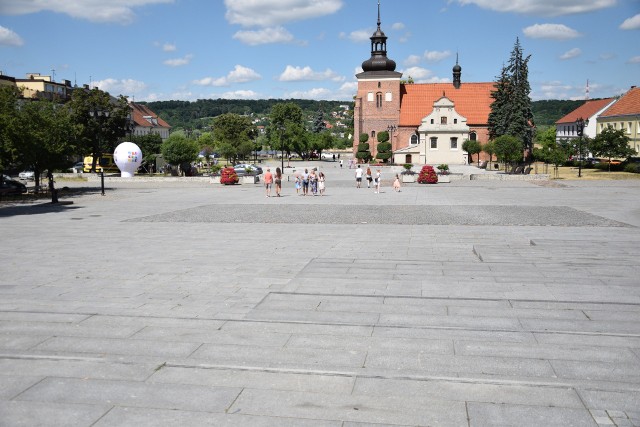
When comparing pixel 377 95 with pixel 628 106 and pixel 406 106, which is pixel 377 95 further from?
pixel 628 106

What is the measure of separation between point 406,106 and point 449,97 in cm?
718

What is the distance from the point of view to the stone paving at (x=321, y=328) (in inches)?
219

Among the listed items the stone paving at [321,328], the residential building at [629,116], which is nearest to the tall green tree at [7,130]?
the stone paving at [321,328]

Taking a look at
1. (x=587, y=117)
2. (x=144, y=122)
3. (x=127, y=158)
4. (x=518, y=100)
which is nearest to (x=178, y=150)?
(x=127, y=158)

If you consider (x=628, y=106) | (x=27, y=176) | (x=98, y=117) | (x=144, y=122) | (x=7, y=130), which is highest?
(x=144, y=122)

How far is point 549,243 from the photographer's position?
15.3 metres

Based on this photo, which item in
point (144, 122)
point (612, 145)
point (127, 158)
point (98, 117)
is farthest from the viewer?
point (144, 122)

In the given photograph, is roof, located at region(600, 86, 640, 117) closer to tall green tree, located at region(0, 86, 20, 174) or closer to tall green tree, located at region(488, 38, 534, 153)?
tall green tree, located at region(488, 38, 534, 153)

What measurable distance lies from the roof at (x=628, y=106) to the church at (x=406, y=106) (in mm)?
17503

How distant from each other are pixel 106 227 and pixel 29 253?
5.24 metres

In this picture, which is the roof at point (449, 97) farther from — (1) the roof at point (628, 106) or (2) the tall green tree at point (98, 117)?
(2) the tall green tree at point (98, 117)

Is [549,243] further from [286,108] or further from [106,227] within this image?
[286,108]

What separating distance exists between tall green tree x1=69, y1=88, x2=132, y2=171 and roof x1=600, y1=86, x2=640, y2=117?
6323 cm

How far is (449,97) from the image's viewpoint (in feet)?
306
